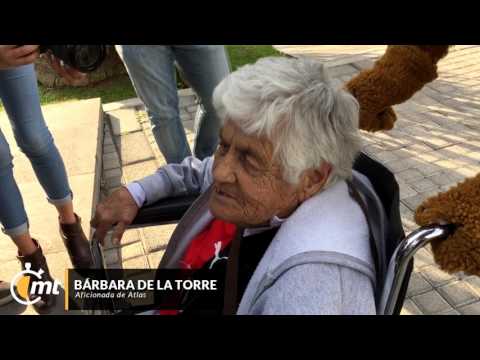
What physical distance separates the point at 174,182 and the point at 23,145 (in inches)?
28.9

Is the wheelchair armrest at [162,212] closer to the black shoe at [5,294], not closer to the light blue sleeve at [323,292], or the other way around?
the light blue sleeve at [323,292]

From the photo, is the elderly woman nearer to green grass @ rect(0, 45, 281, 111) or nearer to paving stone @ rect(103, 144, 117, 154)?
paving stone @ rect(103, 144, 117, 154)

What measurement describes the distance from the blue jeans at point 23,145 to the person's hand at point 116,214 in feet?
1.88

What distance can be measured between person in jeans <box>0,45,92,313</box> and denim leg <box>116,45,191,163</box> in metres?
0.38

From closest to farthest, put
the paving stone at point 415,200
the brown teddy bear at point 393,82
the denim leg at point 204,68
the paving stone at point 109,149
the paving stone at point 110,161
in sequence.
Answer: the brown teddy bear at point 393,82
the denim leg at point 204,68
the paving stone at point 415,200
the paving stone at point 110,161
the paving stone at point 109,149

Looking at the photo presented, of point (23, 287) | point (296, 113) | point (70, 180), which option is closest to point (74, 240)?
point (23, 287)

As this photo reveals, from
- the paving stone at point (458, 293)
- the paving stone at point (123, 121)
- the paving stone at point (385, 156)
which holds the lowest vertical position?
the paving stone at point (458, 293)

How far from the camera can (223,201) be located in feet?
3.89

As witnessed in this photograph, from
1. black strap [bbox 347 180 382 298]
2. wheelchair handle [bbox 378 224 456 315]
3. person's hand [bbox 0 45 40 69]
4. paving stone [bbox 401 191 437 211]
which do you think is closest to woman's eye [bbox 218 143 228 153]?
black strap [bbox 347 180 382 298]

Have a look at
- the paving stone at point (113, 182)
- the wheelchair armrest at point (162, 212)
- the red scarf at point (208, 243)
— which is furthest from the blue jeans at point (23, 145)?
the paving stone at point (113, 182)

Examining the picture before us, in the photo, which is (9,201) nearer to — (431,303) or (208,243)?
(208,243)

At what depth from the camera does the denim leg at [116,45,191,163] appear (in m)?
1.86

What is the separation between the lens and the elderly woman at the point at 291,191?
0.93 meters
